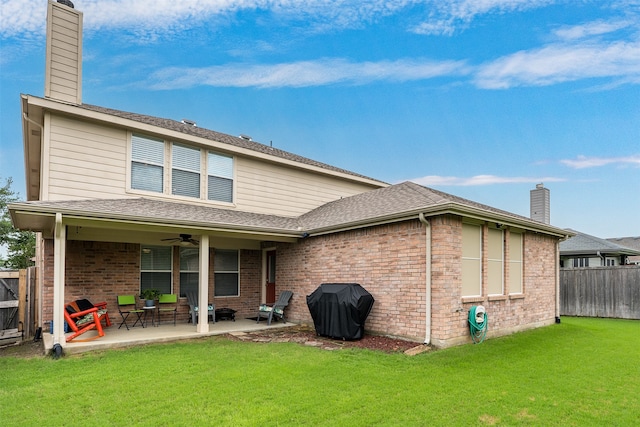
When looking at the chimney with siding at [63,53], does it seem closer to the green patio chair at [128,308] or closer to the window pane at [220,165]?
the window pane at [220,165]

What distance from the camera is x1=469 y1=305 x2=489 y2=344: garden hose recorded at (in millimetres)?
8106

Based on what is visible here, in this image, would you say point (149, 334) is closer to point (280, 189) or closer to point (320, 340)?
point (320, 340)

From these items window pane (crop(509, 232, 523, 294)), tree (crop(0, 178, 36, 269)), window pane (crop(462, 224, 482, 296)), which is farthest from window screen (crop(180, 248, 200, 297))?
tree (crop(0, 178, 36, 269))

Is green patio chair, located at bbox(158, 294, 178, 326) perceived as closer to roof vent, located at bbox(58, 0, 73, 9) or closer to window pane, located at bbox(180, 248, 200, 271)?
window pane, located at bbox(180, 248, 200, 271)

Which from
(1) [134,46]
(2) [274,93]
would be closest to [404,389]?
(1) [134,46]

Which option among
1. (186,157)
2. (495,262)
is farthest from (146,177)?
(495,262)

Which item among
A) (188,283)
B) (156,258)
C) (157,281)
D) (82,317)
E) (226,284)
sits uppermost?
(156,258)

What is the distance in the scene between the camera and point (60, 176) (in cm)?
887

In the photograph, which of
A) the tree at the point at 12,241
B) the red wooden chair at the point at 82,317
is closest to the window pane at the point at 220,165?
the red wooden chair at the point at 82,317

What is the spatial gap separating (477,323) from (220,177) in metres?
7.94

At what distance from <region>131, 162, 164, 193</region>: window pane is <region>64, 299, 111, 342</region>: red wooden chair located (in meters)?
3.10

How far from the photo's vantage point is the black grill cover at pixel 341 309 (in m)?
8.51

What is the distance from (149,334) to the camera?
8.80 m

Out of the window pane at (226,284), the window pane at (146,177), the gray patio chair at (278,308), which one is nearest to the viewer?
the window pane at (146,177)
